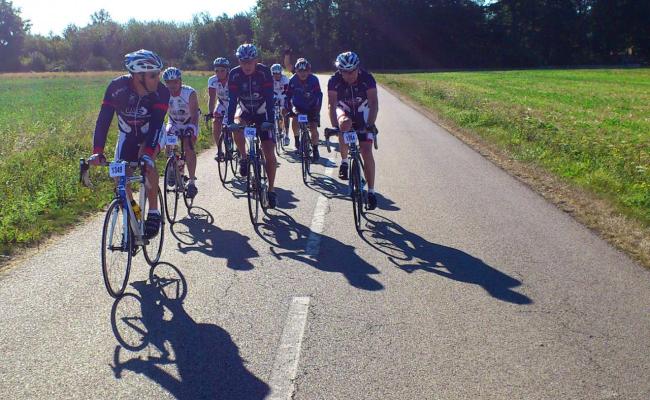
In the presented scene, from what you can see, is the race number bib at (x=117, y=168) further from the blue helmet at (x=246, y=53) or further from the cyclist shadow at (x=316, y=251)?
the blue helmet at (x=246, y=53)

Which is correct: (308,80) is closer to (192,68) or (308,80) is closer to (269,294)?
(269,294)

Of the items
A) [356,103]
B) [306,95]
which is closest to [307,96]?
[306,95]

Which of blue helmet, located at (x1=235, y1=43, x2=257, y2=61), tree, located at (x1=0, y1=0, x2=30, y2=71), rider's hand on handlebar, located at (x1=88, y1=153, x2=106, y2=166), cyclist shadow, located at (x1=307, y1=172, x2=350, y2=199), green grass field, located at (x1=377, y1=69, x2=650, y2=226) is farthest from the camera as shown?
tree, located at (x1=0, y1=0, x2=30, y2=71)

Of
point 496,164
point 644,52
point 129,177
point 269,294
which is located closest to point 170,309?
point 269,294

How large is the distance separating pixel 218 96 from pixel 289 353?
7690 millimetres

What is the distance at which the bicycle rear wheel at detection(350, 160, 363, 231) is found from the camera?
23.5 feet

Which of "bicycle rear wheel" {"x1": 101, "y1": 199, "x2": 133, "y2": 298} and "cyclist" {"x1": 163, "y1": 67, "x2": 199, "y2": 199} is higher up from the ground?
"cyclist" {"x1": 163, "y1": 67, "x2": 199, "y2": 199}

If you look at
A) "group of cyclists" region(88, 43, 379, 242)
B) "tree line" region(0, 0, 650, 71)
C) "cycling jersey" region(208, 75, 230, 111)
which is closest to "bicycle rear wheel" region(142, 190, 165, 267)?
"group of cyclists" region(88, 43, 379, 242)

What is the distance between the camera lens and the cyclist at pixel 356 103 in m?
7.44

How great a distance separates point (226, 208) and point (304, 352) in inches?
180

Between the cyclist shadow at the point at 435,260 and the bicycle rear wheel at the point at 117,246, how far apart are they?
2543 mm

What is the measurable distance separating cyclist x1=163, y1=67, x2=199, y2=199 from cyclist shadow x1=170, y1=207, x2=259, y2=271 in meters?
0.67

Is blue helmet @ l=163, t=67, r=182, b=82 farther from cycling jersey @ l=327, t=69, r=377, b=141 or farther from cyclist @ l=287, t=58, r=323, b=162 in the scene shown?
cyclist @ l=287, t=58, r=323, b=162

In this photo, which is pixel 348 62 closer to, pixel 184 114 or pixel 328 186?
pixel 184 114
